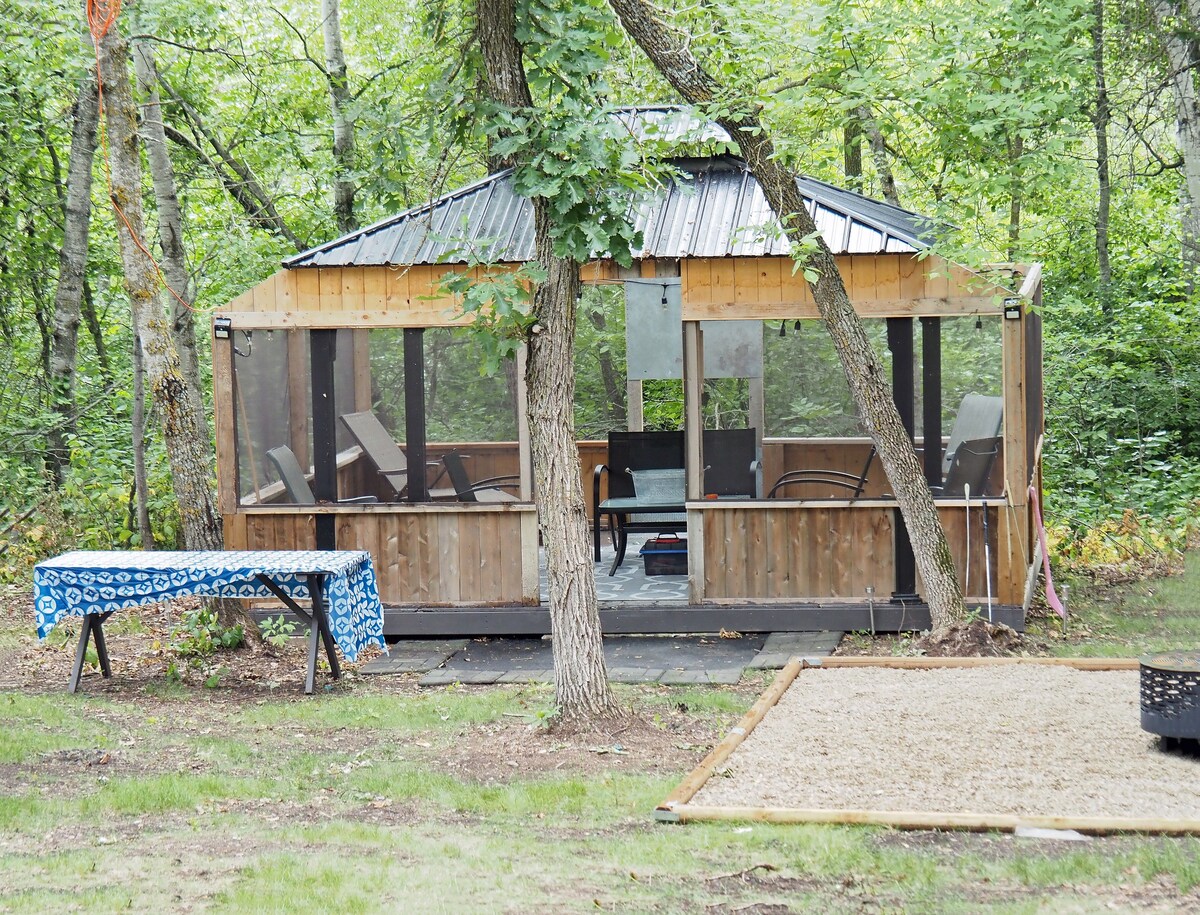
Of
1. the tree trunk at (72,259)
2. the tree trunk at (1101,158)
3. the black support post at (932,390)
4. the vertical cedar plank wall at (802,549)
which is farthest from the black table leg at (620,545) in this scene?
the tree trunk at (1101,158)

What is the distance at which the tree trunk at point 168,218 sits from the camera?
26.4 ft

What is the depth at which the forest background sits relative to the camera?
7.42 metres

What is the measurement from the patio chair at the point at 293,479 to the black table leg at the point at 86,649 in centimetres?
152

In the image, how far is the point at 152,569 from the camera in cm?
657

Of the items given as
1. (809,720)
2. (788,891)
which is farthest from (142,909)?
(809,720)

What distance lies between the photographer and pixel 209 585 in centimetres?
669

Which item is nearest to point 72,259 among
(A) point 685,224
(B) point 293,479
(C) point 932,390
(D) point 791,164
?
(B) point 293,479

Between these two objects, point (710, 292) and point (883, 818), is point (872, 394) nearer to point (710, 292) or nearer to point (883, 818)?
point (710, 292)

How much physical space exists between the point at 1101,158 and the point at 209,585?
9868 millimetres

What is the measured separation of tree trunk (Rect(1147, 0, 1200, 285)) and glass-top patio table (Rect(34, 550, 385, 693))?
8341 mm

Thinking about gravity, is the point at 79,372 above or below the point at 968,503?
above

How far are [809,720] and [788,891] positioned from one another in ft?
7.01

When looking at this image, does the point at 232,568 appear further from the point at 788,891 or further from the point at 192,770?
the point at 788,891

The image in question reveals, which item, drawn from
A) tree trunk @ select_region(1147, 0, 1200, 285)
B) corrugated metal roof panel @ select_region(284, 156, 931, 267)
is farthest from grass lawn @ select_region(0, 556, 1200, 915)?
tree trunk @ select_region(1147, 0, 1200, 285)
